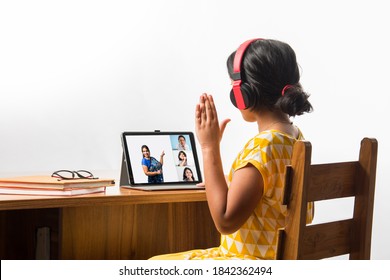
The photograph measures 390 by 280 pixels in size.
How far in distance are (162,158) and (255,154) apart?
0.71 metres

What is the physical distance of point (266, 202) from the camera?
166 cm

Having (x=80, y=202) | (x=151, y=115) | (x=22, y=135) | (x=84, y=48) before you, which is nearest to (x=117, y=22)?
(x=84, y=48)

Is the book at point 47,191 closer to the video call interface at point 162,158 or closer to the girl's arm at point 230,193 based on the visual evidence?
the video call interface at point 162,158

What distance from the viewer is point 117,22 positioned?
12.2 feet

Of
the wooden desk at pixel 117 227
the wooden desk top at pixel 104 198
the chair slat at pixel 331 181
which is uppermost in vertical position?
the chair slat at pixel 331 181

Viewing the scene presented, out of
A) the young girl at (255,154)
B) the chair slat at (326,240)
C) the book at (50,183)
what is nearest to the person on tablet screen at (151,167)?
the book at (50,183)

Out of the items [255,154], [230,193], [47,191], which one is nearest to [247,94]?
[255,154]

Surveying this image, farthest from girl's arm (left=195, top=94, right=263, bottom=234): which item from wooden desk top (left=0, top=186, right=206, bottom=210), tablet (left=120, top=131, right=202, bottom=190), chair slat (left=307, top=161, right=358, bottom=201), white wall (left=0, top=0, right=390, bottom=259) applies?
white wall (left=0, top=0, right=390, bottom=259)

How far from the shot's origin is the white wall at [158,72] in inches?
139

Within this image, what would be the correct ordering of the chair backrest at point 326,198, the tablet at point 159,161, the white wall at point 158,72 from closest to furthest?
the chair backrest at point 326,198 < the tablet at point 159,161 < the white wall at point 158,72

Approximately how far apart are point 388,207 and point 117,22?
5.58ft

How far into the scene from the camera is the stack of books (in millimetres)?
1916

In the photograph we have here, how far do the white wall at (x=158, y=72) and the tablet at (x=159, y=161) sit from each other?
1372 millimetres

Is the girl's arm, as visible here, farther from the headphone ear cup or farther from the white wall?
the white wall
